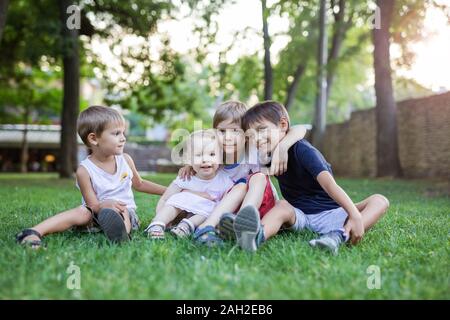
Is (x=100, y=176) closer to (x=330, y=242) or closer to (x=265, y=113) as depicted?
(x=265, y=113)

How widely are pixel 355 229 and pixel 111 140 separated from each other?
173cm

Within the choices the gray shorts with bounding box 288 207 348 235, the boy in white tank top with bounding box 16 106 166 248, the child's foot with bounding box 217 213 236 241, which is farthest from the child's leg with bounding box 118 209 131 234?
the gray shorts with bounding box 288 207 348 235

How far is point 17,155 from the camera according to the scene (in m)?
34.2

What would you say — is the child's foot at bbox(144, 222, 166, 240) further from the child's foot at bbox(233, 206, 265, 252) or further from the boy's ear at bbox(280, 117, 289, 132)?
the boy's ear at bbox(280, 117, 289, 132)

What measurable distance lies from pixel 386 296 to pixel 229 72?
18.1 metres

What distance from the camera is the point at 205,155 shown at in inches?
140

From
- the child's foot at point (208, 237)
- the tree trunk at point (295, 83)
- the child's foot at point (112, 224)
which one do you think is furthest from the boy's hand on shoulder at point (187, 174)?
the tree trunk at point (295, 83)

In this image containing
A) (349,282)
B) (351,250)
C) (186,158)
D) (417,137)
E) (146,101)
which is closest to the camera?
(349,282)

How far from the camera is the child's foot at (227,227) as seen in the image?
2.87 m

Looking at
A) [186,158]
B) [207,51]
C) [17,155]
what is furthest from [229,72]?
Answer: [17,155]

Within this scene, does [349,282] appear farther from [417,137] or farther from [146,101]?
[146,101]

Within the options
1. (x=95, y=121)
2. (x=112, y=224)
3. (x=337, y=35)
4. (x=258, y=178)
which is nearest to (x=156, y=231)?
(x=112, y=224)

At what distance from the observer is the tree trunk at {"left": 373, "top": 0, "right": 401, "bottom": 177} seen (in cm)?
1227

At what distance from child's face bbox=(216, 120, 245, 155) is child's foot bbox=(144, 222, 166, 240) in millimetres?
720
